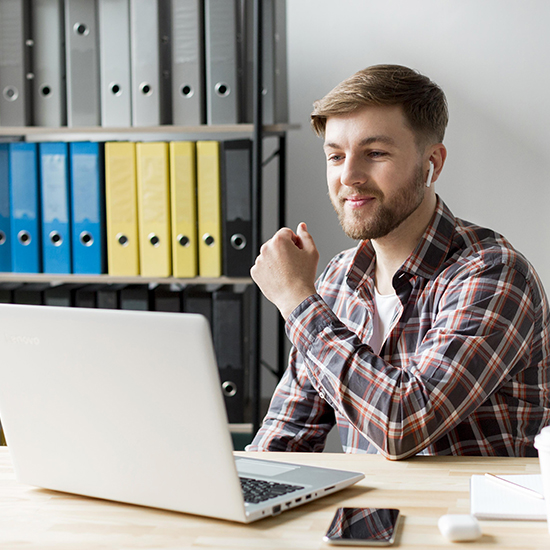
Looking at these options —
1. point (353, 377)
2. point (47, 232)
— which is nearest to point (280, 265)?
point (353, 377)

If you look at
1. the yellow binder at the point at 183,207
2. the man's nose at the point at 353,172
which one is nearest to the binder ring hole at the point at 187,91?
the yellow binder at the point at 183,207

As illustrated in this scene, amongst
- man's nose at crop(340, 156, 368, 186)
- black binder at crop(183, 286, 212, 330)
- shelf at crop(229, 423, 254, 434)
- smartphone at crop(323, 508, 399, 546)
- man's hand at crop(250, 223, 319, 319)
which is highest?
man's nose at crop(340, 156, 368, 186)

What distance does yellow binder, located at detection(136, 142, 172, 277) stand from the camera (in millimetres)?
1974

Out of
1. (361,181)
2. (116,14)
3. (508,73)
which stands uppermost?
(116,14)

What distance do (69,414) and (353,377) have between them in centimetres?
41

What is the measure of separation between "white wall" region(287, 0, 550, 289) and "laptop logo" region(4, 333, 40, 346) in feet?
5.17

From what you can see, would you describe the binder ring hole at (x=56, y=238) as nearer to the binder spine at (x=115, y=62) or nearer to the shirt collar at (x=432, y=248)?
the binder spine at (x=115, y=62)

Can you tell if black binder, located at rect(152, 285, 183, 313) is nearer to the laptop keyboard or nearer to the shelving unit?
the shelving unit

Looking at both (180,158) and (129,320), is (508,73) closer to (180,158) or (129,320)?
(180,158)

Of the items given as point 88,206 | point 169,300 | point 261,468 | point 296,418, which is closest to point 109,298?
point 169,300

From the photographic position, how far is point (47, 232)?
2059 millimetres

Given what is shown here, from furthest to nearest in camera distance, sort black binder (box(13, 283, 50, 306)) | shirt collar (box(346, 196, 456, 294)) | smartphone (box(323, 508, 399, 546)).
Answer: black binder (box(13, 283, 50, 306)), shirt collar (box(346, 196, 456, 294)), smartphone (box(323, 508, 399, 546))

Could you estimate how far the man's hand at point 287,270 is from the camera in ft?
3.76

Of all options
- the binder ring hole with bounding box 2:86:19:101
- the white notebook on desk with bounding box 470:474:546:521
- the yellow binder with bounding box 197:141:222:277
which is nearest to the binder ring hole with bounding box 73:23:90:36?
the binder ring hole with bounding box 2:86:19:101
